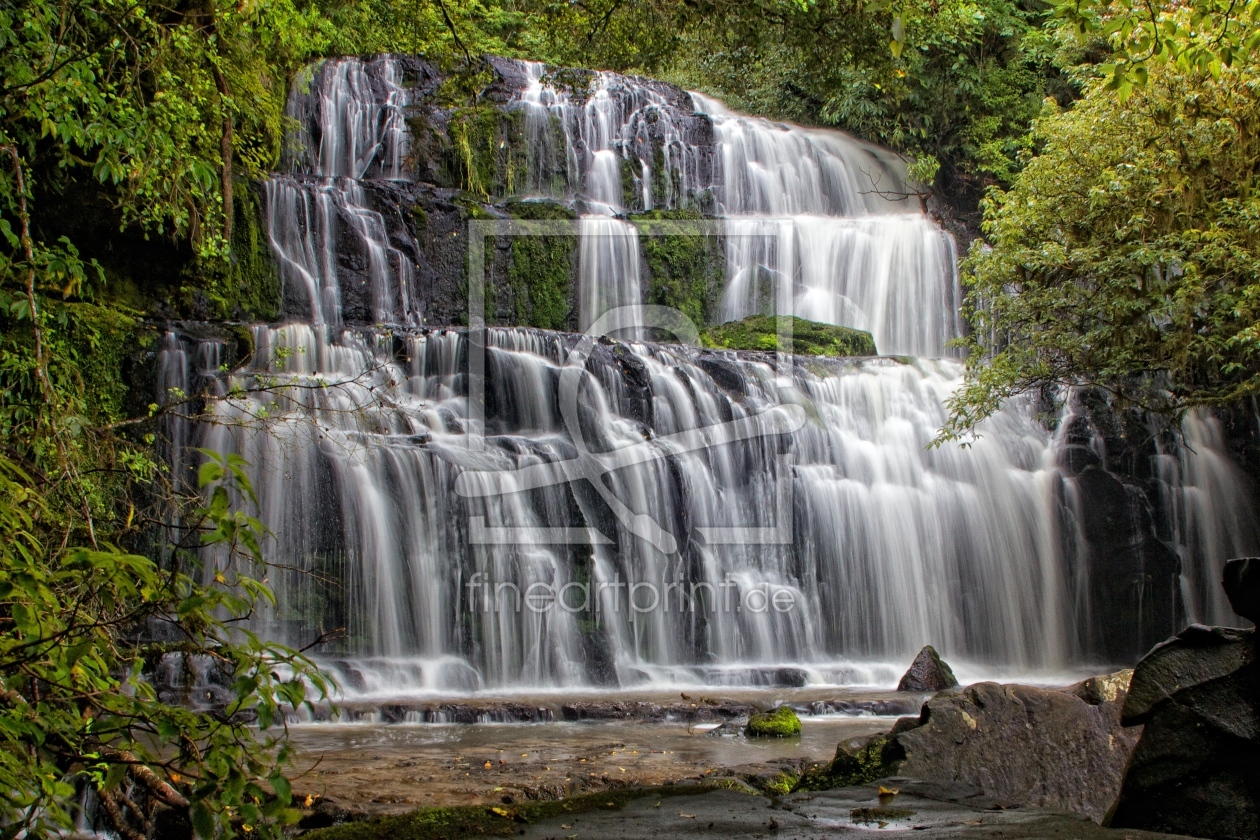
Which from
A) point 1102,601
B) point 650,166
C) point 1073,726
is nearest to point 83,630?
point 1073,726

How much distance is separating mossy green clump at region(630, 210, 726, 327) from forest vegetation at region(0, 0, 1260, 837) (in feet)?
16.8

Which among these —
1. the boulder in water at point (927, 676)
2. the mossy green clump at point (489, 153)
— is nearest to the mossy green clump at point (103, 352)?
the mossy green clump at point (489, 153)

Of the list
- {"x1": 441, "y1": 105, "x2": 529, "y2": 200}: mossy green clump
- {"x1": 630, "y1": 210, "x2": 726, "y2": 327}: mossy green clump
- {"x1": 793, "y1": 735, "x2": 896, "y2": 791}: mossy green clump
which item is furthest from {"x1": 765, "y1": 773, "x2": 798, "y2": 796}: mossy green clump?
{"x1": 441, "y1": 105, "x2": 529, "y2": 200}: mossy green clump

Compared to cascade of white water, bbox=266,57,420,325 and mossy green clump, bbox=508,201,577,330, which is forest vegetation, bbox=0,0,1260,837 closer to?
cascade of white water, bbox=266,57,420,325

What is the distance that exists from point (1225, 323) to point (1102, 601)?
458 centimetres

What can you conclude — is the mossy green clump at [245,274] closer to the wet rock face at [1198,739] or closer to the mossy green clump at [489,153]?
the mossy green clump at [489,153]

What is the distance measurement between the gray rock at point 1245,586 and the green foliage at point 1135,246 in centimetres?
878

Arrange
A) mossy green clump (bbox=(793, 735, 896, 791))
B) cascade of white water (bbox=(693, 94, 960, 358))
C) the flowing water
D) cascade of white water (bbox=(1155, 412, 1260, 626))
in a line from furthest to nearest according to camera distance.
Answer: cascade of white water (bbox=(693, 94, 960, 358)) < cascade of white water (bbox=(1155, 412, 1260, 626)) < the flowing water < mossy green clump (bbox=(793, 735, 896, 791))

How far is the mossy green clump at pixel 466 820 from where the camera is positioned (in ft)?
11.7

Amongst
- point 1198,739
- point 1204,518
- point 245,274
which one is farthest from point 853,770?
point 245,274

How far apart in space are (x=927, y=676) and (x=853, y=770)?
6.02m

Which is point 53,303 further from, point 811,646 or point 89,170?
point 811,646

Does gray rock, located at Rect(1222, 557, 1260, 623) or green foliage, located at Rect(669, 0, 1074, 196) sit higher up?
green foliage, located at Rect(669, 0, 1074, 196)

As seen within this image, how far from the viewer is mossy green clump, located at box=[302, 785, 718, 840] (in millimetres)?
3564
